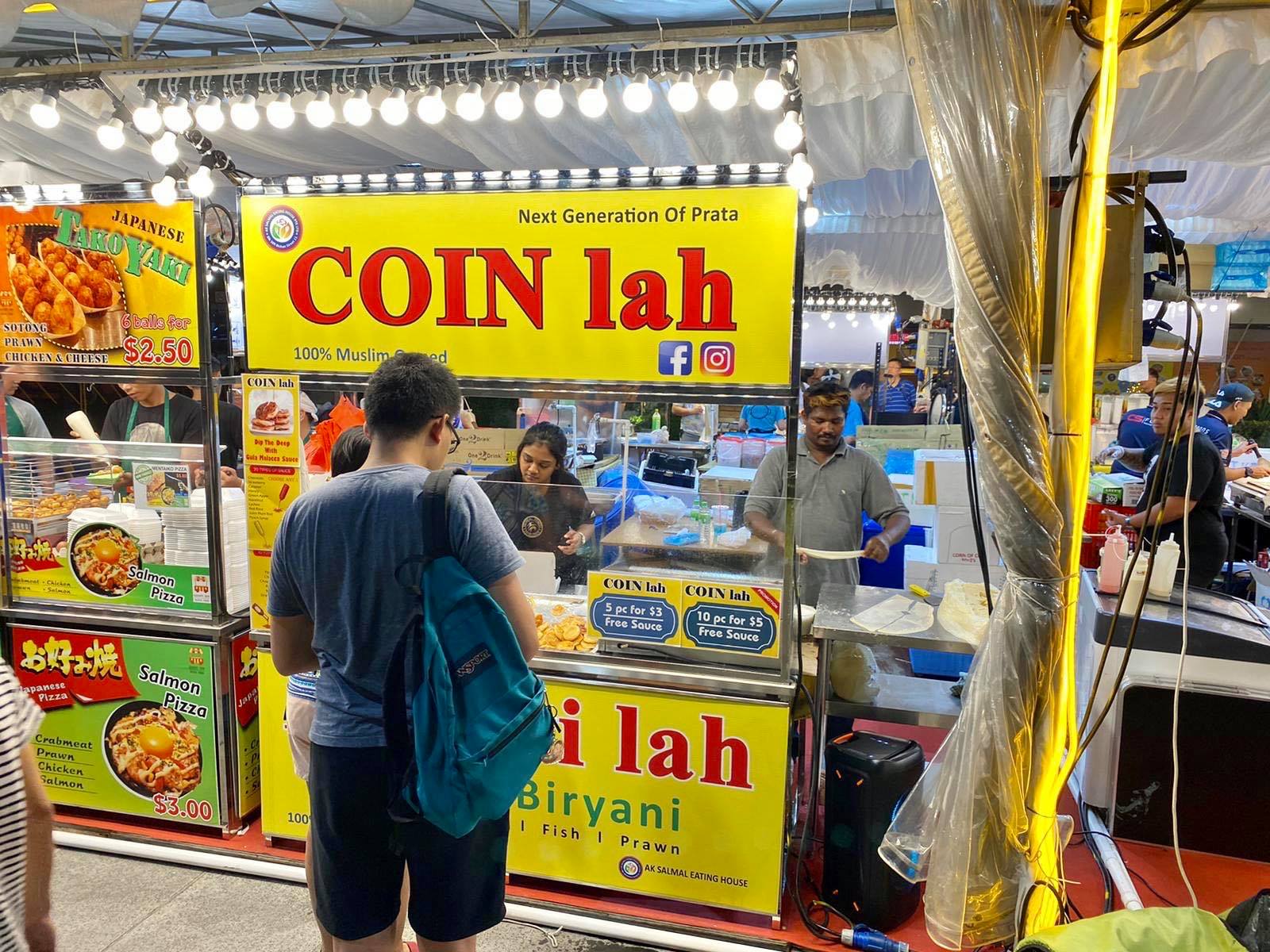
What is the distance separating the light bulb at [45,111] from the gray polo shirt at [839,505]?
482 centimetres

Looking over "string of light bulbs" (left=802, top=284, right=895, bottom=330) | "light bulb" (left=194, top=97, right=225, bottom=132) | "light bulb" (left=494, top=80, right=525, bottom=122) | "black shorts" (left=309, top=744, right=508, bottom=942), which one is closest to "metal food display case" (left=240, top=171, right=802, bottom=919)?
"black shorts" (left=309, top=744, right=508, bottom=942)

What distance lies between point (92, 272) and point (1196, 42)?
14.5 feet

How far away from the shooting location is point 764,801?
102 inches

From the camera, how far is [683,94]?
407 cm

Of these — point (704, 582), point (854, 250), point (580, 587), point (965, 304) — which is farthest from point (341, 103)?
point (854, 250)

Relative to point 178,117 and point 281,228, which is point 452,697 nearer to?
point 281,228

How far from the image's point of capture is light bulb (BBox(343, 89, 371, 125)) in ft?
15.4

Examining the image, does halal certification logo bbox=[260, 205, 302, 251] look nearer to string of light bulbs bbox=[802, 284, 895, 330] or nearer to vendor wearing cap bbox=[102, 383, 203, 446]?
vendor wearing cap bbox=[102, 383, 203, 446]

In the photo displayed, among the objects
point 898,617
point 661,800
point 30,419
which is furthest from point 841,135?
point 30,419

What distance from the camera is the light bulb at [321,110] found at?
4734 mm

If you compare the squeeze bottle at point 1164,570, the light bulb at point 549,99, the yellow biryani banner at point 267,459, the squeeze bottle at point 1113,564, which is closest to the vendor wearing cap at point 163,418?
the yellow biryani banner at point 267,459

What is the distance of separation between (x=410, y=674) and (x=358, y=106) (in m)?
4.00

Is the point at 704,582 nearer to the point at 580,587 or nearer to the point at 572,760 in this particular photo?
the point at 580,587

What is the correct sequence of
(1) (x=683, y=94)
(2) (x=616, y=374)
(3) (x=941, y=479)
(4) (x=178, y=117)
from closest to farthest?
(2) (x=616, y=374), (4) (x=178, y=117), (1) (x=683, y=94), (3) (x=941, y=479)
